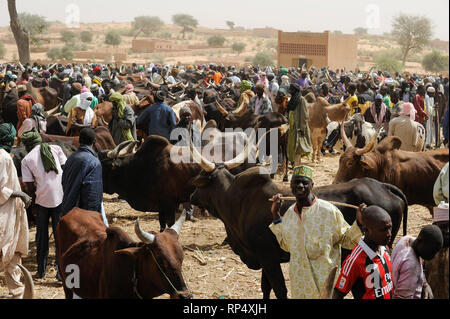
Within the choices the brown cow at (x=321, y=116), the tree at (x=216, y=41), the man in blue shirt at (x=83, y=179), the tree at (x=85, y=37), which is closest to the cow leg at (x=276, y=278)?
the man in blue shirt at (x=83, y=179)

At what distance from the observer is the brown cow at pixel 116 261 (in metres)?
4.40

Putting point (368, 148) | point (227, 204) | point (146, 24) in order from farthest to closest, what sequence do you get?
point (146, 24) → point (368, 148) → point (227, 204)

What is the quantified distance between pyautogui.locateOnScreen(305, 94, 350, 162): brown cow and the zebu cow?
7.31 metres

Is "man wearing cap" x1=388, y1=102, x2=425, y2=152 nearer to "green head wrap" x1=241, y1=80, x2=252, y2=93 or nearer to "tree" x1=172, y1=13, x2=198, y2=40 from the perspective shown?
"green head wrap" x1=241, y1=80, x2=252, y2=93

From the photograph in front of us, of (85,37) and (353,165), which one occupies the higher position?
(85,37)

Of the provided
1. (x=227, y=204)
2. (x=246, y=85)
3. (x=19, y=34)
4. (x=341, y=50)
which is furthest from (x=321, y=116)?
(x=341, y=50)

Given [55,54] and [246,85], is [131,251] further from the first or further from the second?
[55,54]

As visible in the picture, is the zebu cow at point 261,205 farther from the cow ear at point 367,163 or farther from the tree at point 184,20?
the tree at point 184,20

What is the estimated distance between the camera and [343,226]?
4367mm

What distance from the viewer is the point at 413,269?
398 centimetres

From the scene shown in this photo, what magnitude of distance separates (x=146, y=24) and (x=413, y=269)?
267ft

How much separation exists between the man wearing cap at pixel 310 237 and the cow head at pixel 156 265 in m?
0.83

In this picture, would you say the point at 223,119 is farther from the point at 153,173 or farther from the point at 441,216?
the point at 441,216

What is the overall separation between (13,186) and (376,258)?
3859 mm
